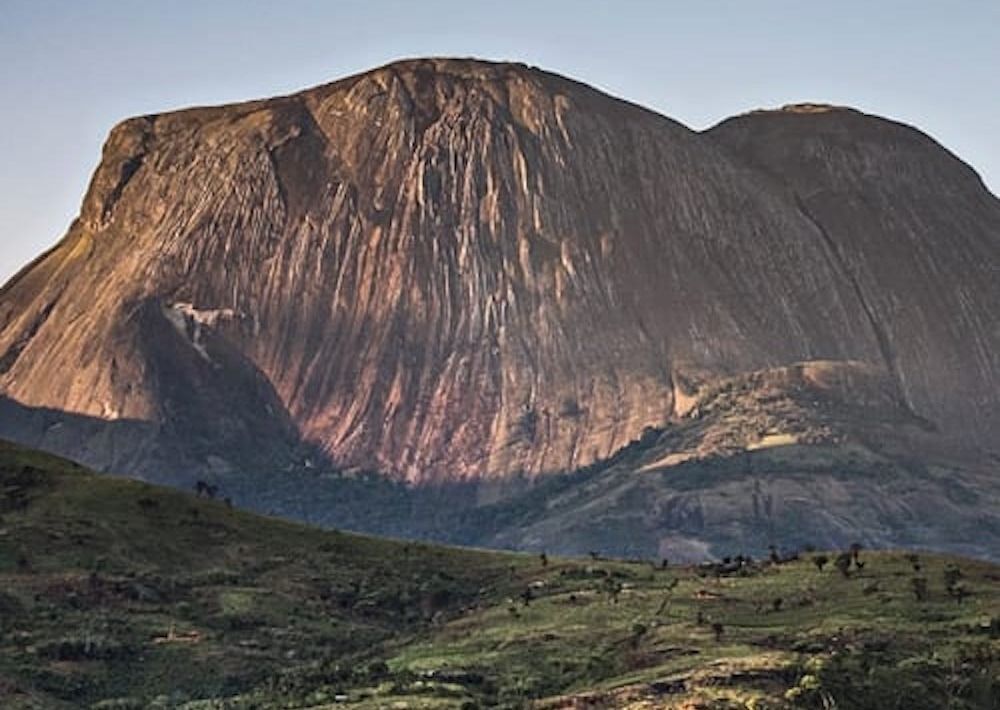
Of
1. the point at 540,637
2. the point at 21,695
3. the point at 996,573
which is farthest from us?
the point at 996,573

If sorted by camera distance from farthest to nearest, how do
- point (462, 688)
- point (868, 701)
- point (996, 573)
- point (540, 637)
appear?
point (996, 573)
point (540, 637)
point (462, 688)
point (868, 701)

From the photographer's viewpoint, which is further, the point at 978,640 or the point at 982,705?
the point at 978,640

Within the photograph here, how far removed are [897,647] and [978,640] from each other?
19.8 ft

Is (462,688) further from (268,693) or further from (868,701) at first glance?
(868,701)

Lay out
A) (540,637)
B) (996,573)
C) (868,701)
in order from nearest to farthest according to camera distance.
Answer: (868,701)
(540,637)
(996,573)

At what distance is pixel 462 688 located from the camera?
156 meters

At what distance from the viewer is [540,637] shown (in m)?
178

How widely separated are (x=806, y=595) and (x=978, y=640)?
31.1m

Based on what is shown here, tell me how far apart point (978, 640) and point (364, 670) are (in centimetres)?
4832

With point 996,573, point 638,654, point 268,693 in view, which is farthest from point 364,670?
point 996,573

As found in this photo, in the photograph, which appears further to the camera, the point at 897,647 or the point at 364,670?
the point at 364,670

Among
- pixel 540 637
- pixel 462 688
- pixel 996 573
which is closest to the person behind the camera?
pixel 462 688

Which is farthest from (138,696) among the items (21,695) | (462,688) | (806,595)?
(806,595)

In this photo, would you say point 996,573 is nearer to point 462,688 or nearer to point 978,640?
point 978,640
